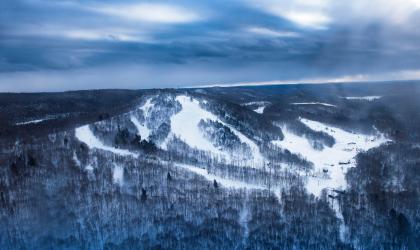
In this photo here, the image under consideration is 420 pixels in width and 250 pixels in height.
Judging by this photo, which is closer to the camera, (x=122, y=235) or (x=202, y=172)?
(x=122, y=235)

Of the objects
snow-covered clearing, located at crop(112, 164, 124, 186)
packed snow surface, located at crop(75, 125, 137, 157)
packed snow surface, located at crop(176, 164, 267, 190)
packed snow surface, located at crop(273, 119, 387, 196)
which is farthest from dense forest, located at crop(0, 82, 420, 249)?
packed snow surface, located at crop(273, 119, 387, 196)

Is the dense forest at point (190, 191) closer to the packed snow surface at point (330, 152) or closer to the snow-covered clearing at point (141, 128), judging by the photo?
the snow-covered clearing at point (141, 128)

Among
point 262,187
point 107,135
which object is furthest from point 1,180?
point 262,187

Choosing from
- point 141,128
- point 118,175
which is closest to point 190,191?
point 118,175

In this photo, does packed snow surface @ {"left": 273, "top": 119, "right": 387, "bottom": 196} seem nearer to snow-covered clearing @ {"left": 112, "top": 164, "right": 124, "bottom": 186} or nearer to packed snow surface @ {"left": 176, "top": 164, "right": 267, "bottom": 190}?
packed snow surface @ {"left": 176, "top": 164, "right": 267, "bottom": 190}

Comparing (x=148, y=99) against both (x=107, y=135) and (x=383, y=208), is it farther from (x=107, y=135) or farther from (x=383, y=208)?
(x=383, y=208)

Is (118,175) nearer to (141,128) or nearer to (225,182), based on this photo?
(225,182)
